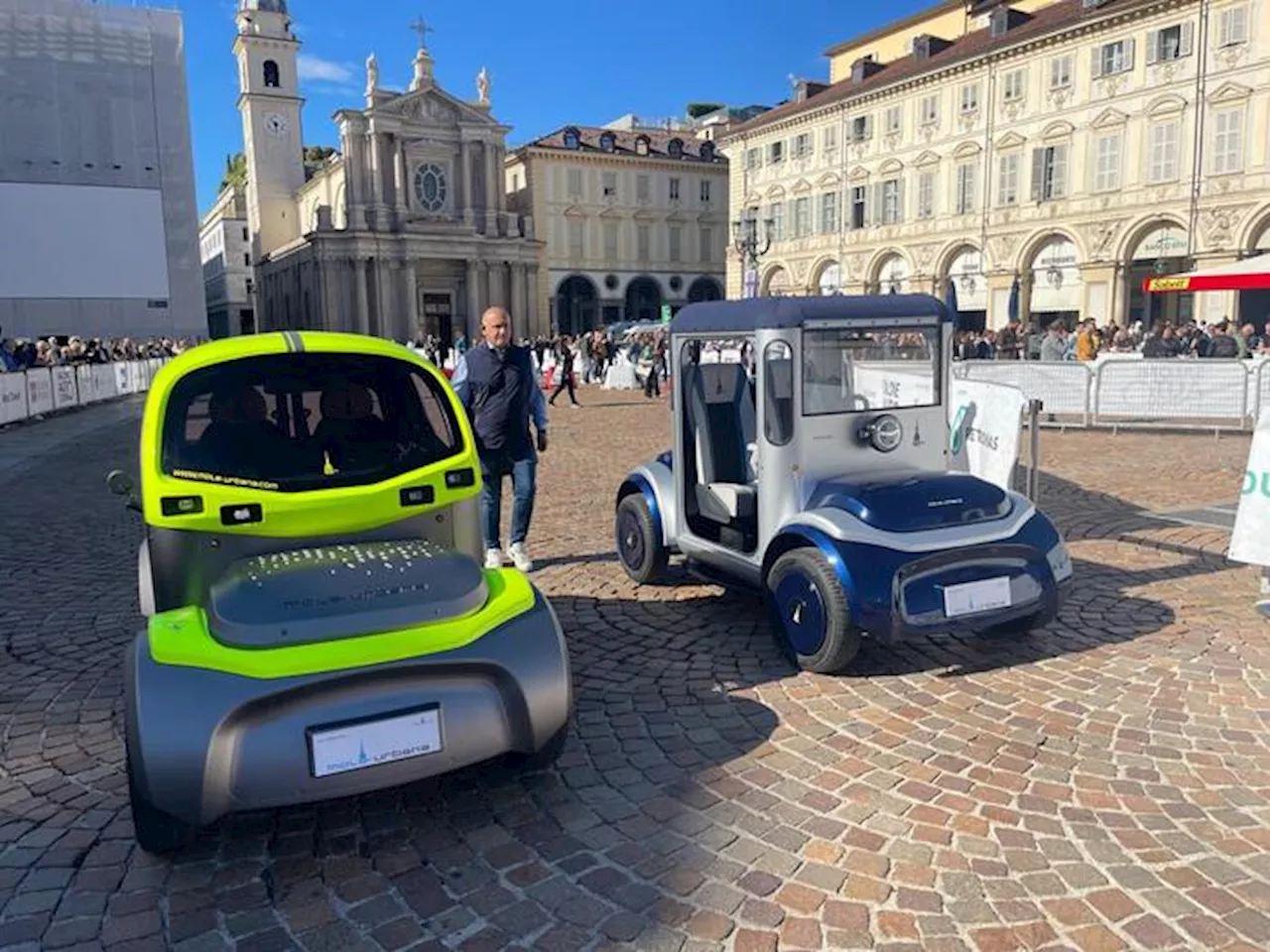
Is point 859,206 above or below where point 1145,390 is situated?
above

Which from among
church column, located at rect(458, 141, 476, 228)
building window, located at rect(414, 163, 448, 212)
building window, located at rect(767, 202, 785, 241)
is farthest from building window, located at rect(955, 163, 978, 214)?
building window, located at rect(414, 163, 448, 212)

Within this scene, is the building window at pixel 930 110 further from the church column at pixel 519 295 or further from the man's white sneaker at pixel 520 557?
the man's white sneaker at pixel 520 557

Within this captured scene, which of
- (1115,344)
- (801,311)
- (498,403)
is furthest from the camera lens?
(1115,344)

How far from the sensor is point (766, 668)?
4676 millimetres

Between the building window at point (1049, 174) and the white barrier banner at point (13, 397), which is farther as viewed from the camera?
the building window at point (1049, 174)

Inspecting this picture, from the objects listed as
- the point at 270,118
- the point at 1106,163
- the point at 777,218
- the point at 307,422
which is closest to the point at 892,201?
the point at 777,218

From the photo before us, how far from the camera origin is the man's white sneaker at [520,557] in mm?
6691

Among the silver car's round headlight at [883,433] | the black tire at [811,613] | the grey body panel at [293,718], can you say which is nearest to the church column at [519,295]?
the silver car's round headlight at [883,433]

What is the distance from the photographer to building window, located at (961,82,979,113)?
38.6 metres

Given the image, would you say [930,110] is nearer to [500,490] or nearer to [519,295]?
[519,295]

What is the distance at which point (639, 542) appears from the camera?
617cm

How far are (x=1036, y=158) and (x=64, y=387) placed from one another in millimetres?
33071

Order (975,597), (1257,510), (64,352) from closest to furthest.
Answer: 1. (975,597)
2. (1257,510)
3. (64,352)

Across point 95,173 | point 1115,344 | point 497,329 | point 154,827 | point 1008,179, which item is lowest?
point 154,827
